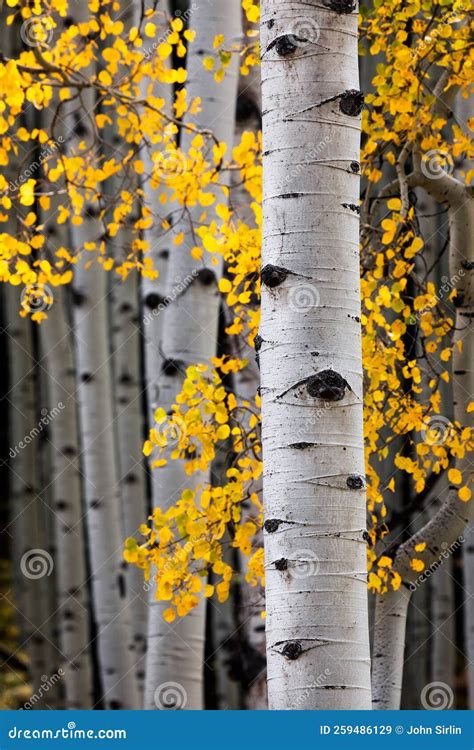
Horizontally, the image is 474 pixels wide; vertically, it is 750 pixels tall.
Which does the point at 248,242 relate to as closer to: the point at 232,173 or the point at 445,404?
the point at 232,173

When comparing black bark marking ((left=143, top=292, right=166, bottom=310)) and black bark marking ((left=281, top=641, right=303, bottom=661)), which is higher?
black bark marking ((left=143, top=292, right=166, bottom=310))

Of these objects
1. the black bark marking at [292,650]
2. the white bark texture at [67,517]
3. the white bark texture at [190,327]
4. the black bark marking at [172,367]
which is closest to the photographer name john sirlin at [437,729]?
the white bark texture at [190,327]

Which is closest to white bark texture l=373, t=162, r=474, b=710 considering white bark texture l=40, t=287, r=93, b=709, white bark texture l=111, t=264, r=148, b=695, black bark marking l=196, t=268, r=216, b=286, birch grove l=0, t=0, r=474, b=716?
birch grove l=0, t=0, r=474, b=716

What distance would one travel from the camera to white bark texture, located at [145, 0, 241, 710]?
416 centimetres

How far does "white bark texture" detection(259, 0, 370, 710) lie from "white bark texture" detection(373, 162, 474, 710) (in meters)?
1.21

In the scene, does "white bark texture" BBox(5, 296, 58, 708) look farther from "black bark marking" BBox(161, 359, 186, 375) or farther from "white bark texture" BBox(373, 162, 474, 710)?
"white bark texture" BBox(373, 162, 474, 710)

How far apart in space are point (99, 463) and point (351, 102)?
171 inches

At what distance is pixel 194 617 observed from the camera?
4.22m

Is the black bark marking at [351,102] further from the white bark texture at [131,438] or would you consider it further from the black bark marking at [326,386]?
the white bark texture at [131,438]

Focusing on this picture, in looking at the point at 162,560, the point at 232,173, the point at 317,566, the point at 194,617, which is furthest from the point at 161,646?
the point at 232,173

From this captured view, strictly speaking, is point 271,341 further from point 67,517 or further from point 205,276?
point 67,517

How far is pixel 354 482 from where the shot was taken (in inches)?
85.7

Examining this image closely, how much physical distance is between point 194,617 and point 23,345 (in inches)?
183

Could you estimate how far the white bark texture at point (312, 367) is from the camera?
6.93ft
